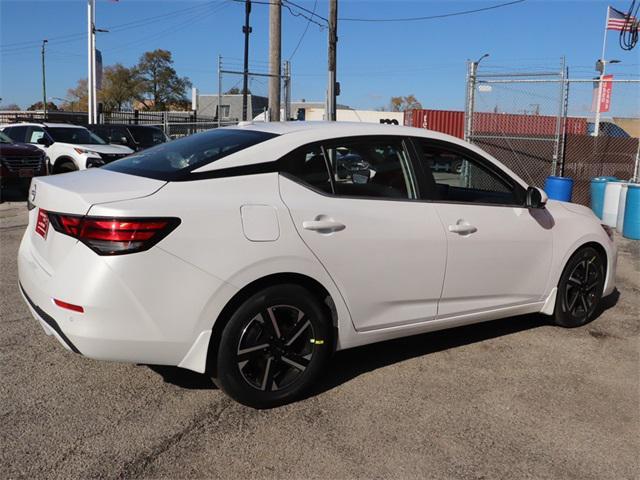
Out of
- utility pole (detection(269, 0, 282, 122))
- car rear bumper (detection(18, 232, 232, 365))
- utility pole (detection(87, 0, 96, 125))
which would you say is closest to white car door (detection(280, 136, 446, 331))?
car rear bumper (detection(18, 232, 232, 365))

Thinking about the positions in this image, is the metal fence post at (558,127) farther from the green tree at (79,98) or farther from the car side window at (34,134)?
the green tree at (79,98)

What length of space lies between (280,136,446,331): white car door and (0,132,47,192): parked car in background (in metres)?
10.5

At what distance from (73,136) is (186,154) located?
Answer: 12.5 m

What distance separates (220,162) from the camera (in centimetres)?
337

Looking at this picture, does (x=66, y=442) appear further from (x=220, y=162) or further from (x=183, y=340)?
(x=220, y=162)

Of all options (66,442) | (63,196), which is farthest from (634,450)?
(63,196)

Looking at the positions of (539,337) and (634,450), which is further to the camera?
(539,337)

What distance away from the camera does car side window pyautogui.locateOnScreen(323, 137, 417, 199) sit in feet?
12.3

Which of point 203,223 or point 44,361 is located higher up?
point 203,223

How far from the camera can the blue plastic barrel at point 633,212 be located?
9695 millimetres

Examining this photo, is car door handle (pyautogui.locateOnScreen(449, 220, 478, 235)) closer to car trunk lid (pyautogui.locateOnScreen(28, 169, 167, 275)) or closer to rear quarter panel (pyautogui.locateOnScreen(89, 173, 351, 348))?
rear quarter panel (pyautogui.locateOnScreen(89, 173, 351, 348))

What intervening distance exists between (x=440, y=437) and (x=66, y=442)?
196cm

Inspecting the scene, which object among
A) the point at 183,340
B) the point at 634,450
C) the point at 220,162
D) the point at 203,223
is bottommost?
the point at 634,450

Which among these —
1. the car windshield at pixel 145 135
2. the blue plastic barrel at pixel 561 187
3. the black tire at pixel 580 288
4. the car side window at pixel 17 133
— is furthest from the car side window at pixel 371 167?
the car windshield at pixel 145 135
